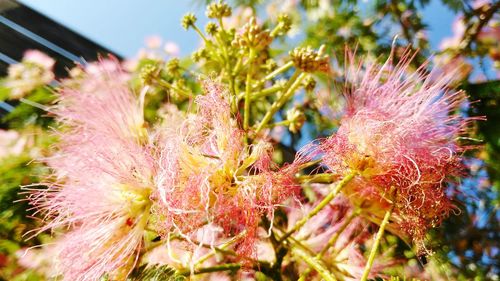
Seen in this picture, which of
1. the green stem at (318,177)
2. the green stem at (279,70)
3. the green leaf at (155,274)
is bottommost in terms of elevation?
the green leaf at (155,274)

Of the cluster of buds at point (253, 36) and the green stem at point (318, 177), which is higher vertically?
A: the cluster of buds at point (253, 36)

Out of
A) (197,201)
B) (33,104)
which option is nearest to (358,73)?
(197,201)

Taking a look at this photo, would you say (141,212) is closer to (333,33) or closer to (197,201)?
(197,201)

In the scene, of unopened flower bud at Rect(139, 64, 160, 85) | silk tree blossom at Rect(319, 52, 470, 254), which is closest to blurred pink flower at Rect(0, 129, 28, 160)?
unopened flower bud at Rect(139, 64, 160, 85)

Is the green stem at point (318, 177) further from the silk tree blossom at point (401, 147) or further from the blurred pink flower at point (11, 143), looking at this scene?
the blurred pink flower at point (11, 143)

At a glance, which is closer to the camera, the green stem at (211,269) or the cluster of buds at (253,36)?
the green stem at (211,269)

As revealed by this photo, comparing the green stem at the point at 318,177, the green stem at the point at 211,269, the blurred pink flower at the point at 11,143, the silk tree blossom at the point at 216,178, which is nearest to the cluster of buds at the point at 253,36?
the silk tree blossom at the point at 216,178
